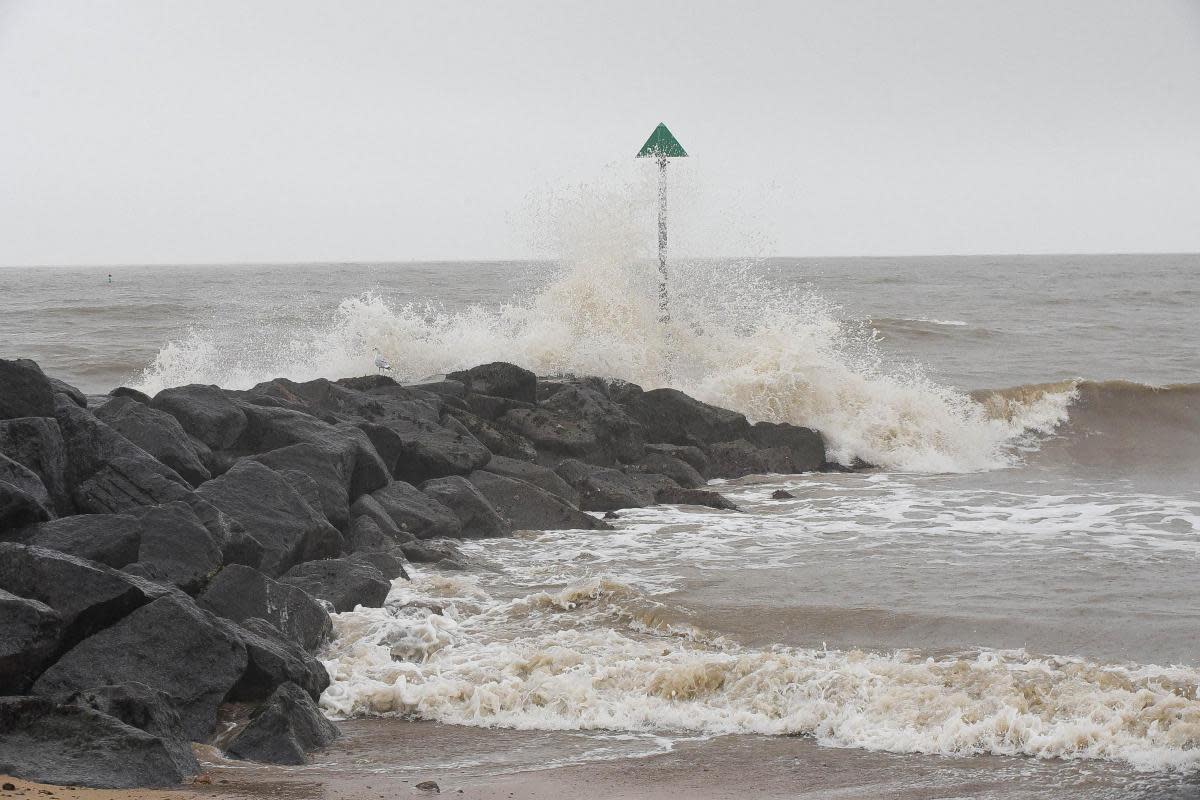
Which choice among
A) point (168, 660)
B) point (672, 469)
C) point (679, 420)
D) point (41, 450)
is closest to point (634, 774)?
point (168, 660)

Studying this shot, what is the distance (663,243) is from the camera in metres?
16.4

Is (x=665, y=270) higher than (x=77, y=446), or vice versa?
(x=665, y=270)

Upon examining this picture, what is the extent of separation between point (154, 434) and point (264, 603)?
9.29 feet

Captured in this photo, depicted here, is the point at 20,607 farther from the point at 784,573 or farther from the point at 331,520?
the point at 784,573

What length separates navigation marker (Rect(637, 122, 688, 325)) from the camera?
15.9m

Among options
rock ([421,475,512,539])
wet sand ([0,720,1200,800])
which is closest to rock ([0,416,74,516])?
wet sand ([0,720,1200,800])

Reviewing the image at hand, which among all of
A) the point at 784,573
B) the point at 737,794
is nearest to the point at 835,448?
the point at 784,573

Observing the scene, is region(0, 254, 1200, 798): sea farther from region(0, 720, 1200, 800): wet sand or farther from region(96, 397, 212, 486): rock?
region(96, 397, 212, 486): rock

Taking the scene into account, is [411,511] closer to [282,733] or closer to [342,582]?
[342,582]

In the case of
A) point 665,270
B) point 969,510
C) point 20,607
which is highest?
point 665,270

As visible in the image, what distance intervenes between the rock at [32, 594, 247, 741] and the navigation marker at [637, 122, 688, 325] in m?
12.1

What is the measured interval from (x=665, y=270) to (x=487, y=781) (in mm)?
12804

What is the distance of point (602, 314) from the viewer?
1678 cm

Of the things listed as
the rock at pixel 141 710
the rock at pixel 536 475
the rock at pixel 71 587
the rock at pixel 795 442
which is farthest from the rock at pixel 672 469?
the rock at pixel 141 710
